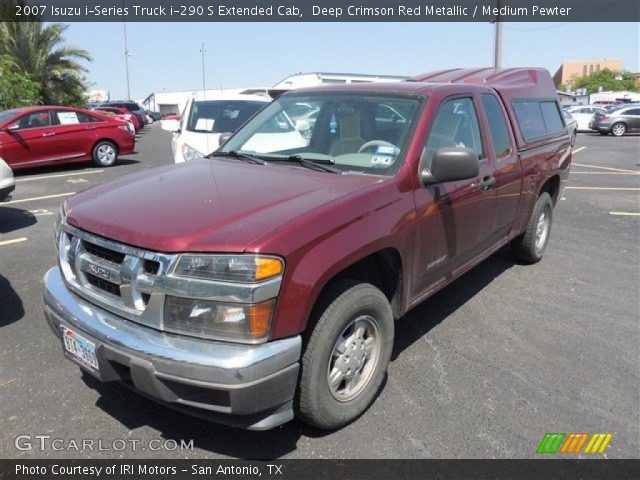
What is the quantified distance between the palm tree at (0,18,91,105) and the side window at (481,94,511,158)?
982 inches

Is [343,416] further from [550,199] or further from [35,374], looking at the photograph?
[550,199]

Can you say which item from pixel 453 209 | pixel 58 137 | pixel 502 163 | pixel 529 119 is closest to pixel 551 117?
pixel 529 119

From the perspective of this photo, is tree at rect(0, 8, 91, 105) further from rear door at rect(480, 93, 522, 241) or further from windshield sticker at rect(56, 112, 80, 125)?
rear door at rect(480, 93, 522, 241)

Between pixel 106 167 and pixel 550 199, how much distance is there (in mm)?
11310

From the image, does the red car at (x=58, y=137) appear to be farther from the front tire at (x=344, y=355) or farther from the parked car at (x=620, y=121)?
the parked car at (x=620, y=121)

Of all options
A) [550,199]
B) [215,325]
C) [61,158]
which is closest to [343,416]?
[215,325]

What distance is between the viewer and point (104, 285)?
2.63 m

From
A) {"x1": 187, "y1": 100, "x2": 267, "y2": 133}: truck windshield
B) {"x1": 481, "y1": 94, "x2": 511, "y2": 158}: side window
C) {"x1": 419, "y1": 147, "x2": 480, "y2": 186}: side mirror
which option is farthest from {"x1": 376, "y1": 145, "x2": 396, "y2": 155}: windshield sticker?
{"x1": 187, "y1": 100, "x2": 267, "y2": 133}: truck windshield

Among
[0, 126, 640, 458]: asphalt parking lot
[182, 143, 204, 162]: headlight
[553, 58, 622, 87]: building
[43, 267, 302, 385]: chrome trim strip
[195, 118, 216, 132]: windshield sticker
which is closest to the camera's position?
[43, 267, 302, 385]: chrome trim strip

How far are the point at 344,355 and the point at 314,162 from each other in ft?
4.22

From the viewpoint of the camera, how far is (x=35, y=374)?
3352mm

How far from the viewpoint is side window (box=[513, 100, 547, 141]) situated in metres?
4.86

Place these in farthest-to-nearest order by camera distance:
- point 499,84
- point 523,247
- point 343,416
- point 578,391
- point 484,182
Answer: point 523,247 → point 499,84 → point 484,182 → point 578,391 → point 343,416

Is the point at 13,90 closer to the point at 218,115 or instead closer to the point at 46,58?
the point at 46,58
